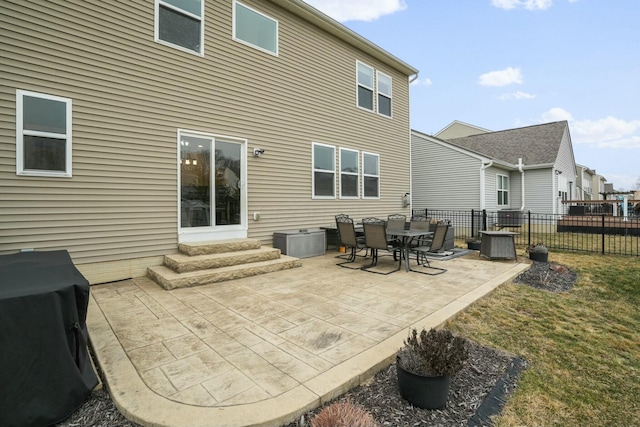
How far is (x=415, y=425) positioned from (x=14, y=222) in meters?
5.64

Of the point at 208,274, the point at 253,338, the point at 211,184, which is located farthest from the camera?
the point at 211,184

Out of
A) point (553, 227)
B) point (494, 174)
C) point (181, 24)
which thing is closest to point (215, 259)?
point (181, 24)

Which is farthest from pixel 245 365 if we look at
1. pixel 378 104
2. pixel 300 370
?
pixel 378 104

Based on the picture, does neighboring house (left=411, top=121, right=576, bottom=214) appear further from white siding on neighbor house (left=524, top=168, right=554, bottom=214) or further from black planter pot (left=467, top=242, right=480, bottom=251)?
black planter pot (left=467, top=242, right=480, bottom=251)

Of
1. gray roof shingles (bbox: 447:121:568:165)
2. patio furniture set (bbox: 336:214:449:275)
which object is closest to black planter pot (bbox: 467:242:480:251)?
patio furniture set (bbox: 336:214:449:275)

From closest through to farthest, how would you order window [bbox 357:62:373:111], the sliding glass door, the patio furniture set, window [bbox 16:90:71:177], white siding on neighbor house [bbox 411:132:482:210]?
1. window [bbox 16:90:71:177]
2. the patio furniture set
3. the sliding glass door
4. window [bbox 357:62:373:111]
5. white siding on neighbor house [bbox 411:132:482:210]

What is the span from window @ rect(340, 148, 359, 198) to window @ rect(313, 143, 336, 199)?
0.35 m

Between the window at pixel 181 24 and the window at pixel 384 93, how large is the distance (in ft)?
20.4

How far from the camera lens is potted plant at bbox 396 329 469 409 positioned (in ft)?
6.63

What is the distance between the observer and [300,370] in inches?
93.6

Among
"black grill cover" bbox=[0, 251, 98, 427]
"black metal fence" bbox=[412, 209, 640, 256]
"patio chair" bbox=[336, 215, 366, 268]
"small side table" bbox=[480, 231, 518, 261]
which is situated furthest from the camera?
"black metal fence" bbox=[412, 209, 640, 256]

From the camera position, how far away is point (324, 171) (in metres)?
8.67

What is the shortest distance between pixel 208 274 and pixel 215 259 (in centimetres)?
43

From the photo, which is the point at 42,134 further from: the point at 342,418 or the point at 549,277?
the point at 549,277
